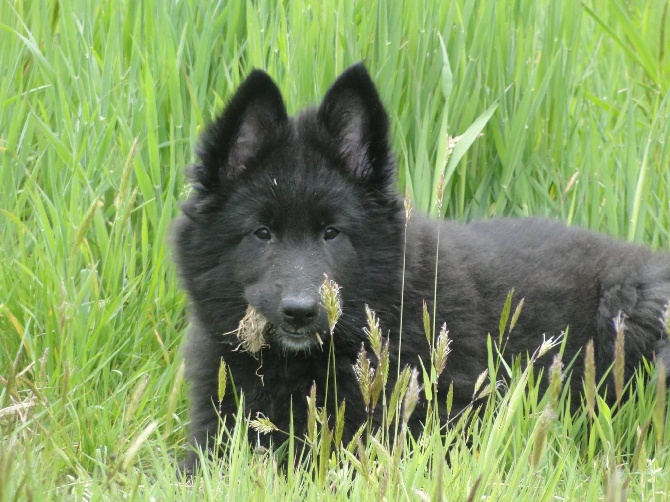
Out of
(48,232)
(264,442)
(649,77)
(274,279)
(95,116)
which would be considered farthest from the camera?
(649,77)

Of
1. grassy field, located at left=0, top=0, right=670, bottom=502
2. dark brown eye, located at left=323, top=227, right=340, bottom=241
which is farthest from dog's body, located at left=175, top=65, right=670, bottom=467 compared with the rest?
grassy field, located at left=0, top=0, right=670, bottom=502

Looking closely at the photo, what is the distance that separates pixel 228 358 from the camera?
398 centimetres

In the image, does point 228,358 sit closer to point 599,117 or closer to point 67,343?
point 67,343

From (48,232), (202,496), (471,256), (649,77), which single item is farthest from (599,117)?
(202,496)

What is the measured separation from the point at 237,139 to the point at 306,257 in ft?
2.04

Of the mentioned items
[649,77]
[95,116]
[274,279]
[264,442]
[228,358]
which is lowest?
[264,442]

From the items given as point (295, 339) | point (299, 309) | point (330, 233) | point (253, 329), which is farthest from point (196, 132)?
point (299, 309)

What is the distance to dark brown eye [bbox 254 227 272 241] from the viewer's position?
374 cm

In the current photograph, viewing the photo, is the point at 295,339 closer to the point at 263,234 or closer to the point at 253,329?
the point at 253,329

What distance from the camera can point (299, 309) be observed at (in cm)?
337

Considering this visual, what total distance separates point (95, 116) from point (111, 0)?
2.61 feet

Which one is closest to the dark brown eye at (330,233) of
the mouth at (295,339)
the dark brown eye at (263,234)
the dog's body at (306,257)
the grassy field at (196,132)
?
the dog's body at (306,257)

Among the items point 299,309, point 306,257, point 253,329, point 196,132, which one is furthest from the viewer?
point 196,132

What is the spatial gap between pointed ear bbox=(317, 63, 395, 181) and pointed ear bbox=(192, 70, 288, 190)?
0.67 feet
